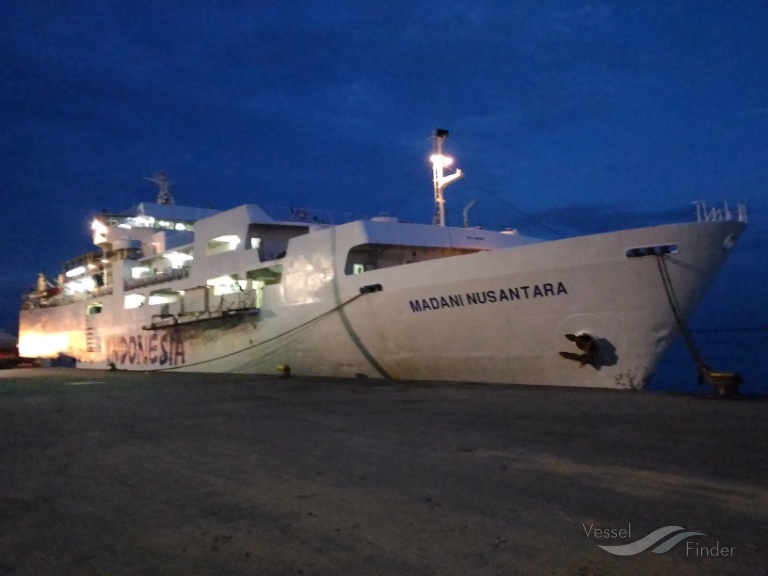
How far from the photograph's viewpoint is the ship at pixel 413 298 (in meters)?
10.8

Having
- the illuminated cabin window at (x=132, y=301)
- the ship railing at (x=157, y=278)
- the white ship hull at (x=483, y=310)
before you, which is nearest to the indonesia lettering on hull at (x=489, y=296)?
the white ship hull at (x=483, y=310)

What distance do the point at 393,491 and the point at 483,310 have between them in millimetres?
8005

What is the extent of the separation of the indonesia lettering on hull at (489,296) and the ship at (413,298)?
26 mm

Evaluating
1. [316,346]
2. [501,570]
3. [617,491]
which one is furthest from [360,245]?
[501,570]

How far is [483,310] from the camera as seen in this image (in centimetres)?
1248

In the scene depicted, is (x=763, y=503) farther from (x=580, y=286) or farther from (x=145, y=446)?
(x=580, y=286)

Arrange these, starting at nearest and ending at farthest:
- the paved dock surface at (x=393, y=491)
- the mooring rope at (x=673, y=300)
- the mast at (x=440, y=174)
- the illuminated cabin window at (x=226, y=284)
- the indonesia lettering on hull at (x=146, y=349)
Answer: the paved dock surface at (x=393, y=491) < the mooring rope at (x=673, y=300) < the mast at (x=440, y=174) < the illuminated cabin window at (x=226, y=284) < the indonesia lettering on hull at (x=146, y=349)

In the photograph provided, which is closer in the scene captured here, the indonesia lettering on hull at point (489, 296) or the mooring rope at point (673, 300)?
the mooring rope at point (673, 300)

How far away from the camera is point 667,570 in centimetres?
318

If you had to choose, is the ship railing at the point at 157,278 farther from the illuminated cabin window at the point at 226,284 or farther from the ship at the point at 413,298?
the illuminated cabin window at the point at 226,284

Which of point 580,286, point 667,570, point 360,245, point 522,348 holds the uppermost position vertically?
point 360,245

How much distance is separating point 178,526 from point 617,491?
10.4 ft

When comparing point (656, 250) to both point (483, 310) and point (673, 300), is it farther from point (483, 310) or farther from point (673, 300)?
point (483, 310)

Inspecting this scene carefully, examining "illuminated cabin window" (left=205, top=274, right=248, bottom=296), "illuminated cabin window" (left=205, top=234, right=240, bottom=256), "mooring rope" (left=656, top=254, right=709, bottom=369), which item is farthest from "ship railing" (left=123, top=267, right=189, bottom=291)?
"mooring rope" (left=656, top=254, right=709, bottom=369)
